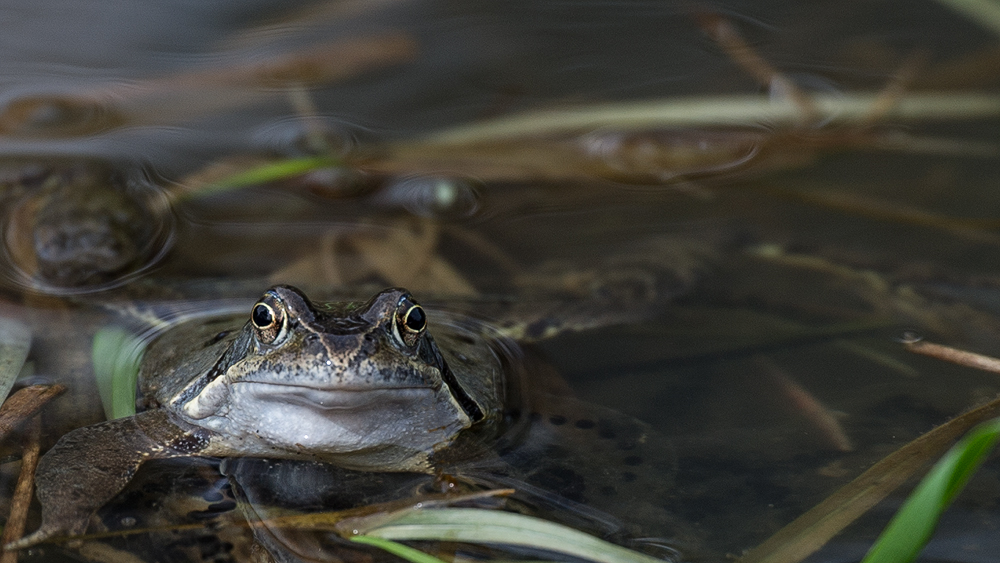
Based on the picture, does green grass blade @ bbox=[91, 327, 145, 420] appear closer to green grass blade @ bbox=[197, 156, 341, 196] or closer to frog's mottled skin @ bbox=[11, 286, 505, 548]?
frog's mottled skin @ bbox=[11, 286, 505, 548]

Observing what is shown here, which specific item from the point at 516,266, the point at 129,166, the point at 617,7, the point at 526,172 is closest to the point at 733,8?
the point at 617,7

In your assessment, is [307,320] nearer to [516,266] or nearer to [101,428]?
[101,428]

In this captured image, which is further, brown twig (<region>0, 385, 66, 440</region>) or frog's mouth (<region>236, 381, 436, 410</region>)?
brown twig (<region>0, 385, 66, 440</region>)

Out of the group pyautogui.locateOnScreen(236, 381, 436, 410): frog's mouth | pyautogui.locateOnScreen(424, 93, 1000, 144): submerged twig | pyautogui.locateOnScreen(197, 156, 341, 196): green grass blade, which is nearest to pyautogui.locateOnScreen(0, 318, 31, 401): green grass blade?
pyautogui.locateOnScreen(236, 381, 436, 410): frog's mouth

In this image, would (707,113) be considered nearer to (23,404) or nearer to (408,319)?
(408,319)

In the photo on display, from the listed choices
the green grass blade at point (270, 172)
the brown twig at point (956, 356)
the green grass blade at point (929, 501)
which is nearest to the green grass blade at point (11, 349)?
the green grass blade at point (270, 172)

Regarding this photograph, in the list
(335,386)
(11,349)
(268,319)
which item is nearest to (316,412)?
(335,386)
